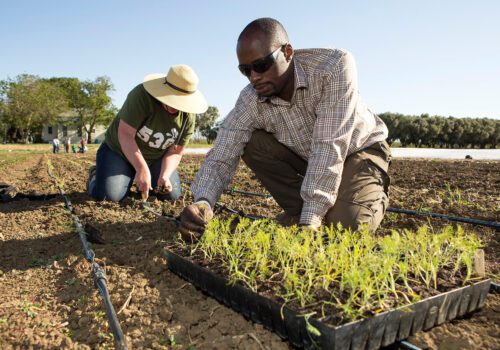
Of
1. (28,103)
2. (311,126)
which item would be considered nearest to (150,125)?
(311,126)

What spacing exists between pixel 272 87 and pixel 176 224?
1.70 m

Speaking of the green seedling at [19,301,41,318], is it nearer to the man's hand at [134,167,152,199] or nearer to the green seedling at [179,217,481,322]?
the green seedling at [179,217,481,322]

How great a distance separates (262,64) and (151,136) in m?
2.49

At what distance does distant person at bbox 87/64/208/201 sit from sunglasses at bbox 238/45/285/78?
161cm

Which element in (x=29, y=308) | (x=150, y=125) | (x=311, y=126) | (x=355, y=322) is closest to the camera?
(x=355, y=322)

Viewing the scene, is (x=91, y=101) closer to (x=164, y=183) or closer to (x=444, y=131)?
(x=444, y=131)

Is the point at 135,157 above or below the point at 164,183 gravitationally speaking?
above

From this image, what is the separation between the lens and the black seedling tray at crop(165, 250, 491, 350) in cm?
153

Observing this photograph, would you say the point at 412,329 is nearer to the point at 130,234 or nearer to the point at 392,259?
the point at 392,259

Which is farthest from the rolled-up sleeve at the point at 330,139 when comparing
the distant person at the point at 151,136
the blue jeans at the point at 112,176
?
the blue jeans at the point at 112,176

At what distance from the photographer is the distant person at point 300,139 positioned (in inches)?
103

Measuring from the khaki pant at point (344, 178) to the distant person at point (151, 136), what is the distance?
3.72 ft

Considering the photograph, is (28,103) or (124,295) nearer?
(124,295)

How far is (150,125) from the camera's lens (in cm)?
468
